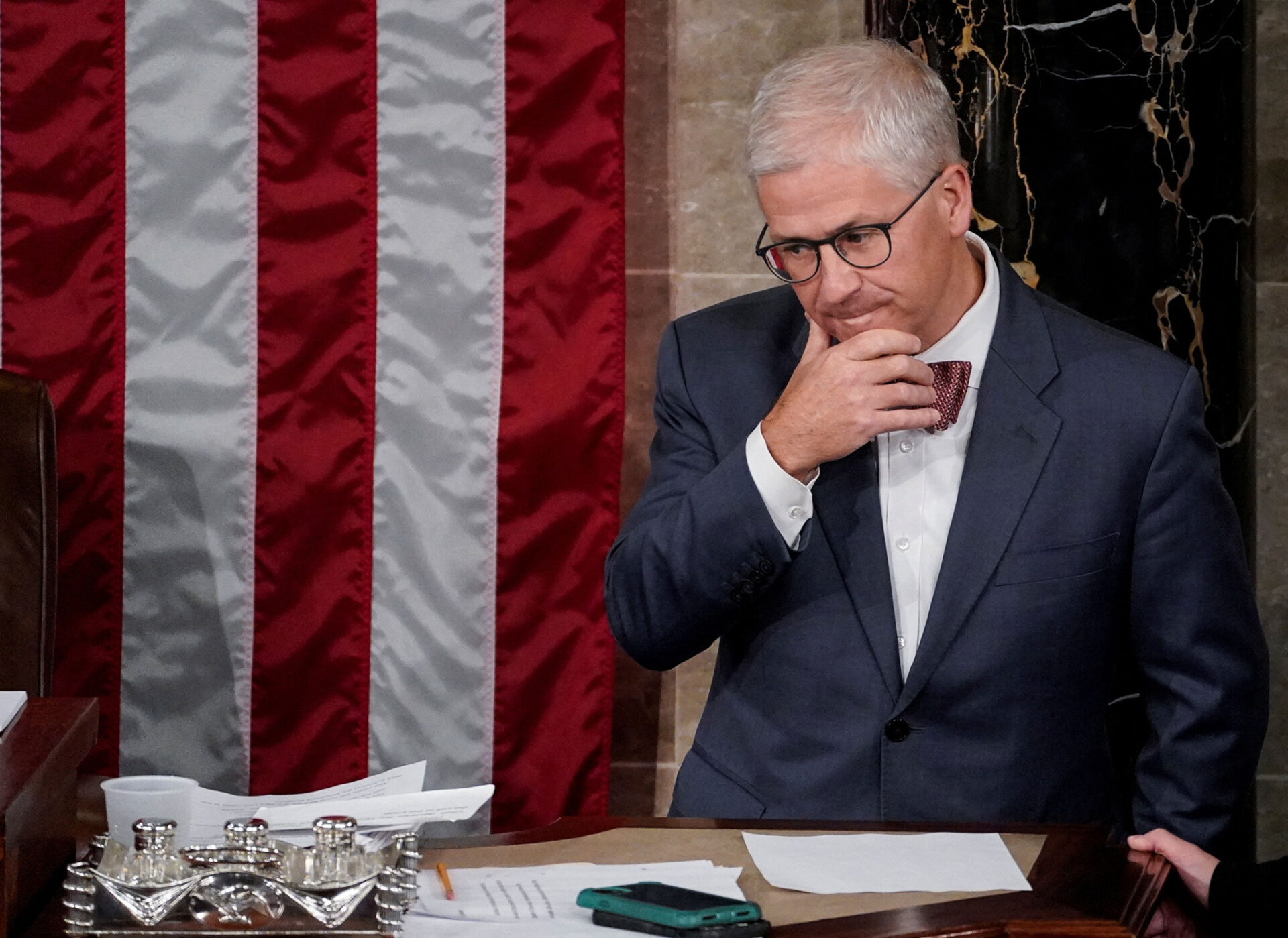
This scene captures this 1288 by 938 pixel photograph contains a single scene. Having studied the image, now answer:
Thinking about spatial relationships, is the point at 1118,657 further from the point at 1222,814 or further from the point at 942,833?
the point at 942,833

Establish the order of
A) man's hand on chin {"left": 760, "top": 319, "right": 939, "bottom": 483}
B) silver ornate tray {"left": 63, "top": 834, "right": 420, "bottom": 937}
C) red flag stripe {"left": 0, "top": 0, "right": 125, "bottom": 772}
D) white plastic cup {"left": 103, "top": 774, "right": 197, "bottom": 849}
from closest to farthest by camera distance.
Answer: silver ornate tray {"left": 63, "top": 834, "right": 420, "bottom": 937}
white plastic cup {"left": 103, "top": 774, "right": 197, "bottom": 849}
man's hand on chin {"left": 760, "top": 319, "right": 939, "bottom": 483}
red flag stripe {"left": 0, "top": 0, "right": 125, "bottom": 772}

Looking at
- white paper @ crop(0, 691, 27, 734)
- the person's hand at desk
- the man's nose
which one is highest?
the man's nose

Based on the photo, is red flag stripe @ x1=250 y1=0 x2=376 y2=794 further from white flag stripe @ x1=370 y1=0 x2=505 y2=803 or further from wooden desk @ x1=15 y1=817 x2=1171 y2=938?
wooden desk @ x1=15 y1=817 x2=1171 y2=938

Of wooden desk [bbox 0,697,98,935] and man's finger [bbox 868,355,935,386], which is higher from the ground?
man's finger [bbox 868,355,935,386]

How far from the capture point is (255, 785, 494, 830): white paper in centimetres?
136

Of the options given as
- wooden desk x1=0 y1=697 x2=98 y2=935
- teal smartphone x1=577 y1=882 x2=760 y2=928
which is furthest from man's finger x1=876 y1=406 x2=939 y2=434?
wooden desk x1=0 y1=697 x2=98 y2=935

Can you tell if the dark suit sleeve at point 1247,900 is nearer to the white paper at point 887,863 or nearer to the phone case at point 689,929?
the white paper at point 887,863

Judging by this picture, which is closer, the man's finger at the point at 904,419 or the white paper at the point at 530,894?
the white paper at the point at 530,894

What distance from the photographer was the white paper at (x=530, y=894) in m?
1.08

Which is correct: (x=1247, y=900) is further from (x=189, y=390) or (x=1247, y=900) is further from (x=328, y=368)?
(x=189, y=390)

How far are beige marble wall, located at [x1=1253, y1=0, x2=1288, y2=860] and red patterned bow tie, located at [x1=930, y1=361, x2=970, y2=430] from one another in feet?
3.61

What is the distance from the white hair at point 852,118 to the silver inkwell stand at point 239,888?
3.15 ft

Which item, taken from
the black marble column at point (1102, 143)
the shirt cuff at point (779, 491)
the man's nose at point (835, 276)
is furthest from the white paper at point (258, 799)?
the black marble column at point (1102, 143)

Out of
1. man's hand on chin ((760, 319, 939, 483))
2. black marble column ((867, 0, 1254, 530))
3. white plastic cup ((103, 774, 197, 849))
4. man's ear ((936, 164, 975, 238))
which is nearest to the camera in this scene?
white plastic cup ((103, 774, 197, 849))
